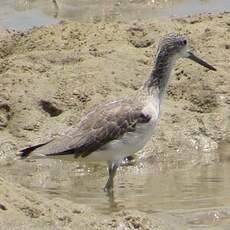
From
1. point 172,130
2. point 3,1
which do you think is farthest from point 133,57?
point 3,1

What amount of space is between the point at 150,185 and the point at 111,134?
2.15 feet

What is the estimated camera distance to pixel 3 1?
56.9 feet

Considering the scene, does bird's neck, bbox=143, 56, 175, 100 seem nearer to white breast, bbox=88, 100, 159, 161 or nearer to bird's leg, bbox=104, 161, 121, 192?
white breast, bbox=88, 100, 159, 161

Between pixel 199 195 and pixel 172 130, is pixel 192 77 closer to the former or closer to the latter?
pixel 172 130

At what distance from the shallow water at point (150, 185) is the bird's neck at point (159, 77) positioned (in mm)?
912

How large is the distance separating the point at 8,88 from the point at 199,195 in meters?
3.12

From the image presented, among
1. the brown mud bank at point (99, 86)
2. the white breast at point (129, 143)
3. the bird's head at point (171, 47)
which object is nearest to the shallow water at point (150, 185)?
the brown mud bank at point (99, 86)

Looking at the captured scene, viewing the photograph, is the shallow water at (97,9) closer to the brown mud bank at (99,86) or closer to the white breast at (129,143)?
the brown mud bank at (99,86)

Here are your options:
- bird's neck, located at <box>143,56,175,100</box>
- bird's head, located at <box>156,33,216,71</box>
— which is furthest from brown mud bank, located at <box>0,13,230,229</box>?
bird's head, located at <box>156,33,216,71</box>

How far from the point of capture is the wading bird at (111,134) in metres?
10.4

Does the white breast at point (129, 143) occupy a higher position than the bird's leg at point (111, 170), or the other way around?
the white breast at point (129, 143)

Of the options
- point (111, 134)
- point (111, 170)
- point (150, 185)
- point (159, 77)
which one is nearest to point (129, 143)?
point (111, 134)

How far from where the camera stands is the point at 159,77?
10891mm

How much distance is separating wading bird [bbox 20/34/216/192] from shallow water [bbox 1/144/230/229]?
1.13 ft
